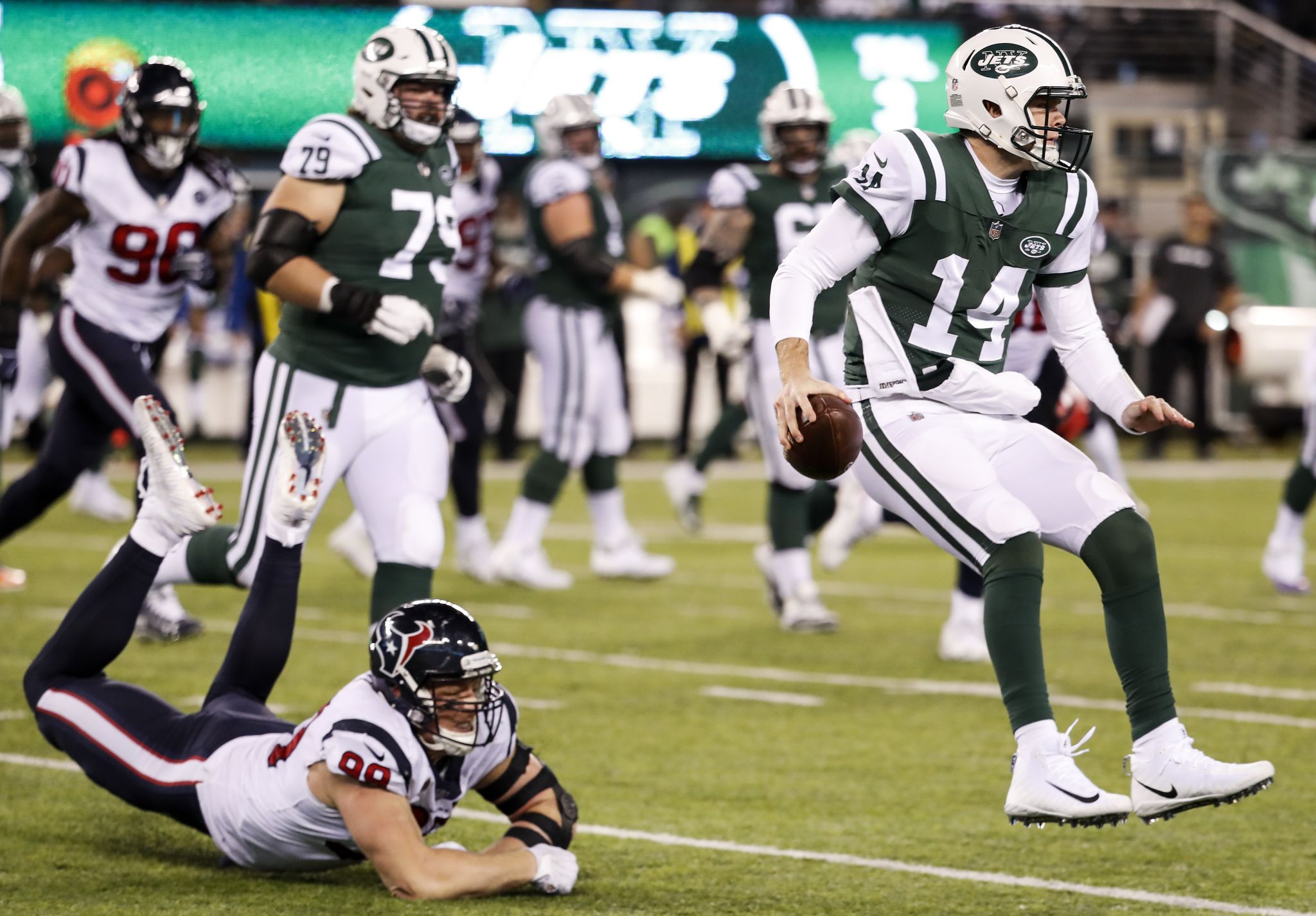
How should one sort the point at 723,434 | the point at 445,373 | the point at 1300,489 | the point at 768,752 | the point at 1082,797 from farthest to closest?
the point at 723,434, the point at 1300,489, the point at 768,752, the point at 445,373, the point at 1082,797

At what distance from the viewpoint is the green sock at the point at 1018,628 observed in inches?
155

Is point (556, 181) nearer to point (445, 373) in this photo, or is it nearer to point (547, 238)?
point (547, 238)

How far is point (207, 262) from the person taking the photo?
702cm

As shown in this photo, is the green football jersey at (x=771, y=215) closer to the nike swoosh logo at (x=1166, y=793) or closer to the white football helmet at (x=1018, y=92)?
the white football helmet at (x=1018, y=92)

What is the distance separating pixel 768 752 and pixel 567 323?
3.74 metres

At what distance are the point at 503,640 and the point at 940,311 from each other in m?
3.59

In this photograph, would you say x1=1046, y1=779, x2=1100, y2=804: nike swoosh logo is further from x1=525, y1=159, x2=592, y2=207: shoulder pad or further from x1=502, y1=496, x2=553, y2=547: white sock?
x1=525, y1=159, x2=592, y2=207: shoulder pad

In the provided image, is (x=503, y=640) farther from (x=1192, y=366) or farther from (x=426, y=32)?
(x=1192, y=366)

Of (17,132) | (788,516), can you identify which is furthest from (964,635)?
(17,132)

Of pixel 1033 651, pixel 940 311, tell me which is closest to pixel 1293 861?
pixel 1033 651

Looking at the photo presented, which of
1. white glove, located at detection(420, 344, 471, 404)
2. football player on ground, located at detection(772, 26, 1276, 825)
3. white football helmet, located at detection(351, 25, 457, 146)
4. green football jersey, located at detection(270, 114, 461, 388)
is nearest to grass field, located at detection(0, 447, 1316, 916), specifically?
football player on ground, located at detection(772, 26, 1276, 825)

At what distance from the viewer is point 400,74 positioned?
509cm

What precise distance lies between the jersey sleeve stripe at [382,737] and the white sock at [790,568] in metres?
3.97

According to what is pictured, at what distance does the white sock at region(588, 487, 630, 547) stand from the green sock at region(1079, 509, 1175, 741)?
532 cm
